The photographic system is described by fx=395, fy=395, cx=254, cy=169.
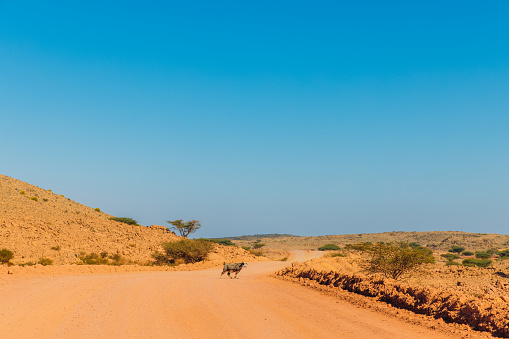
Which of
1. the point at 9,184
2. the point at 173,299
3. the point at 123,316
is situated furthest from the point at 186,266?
the point at 9,184

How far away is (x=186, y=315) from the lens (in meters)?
11.3

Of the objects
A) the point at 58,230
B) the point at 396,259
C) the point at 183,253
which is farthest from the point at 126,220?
→ the point at 396,259

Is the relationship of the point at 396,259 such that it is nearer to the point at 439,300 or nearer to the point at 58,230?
the point at 439,300

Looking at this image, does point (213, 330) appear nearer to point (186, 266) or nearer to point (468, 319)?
point (468, 319)

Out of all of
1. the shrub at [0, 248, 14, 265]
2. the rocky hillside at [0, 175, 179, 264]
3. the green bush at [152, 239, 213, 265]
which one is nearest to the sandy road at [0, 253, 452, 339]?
the shrub at [0, 248, 14, 265]

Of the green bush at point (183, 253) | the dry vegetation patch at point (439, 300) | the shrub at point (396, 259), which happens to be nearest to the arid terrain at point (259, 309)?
the dry vegetation patch at point (439, 300)

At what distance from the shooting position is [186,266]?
36594mm

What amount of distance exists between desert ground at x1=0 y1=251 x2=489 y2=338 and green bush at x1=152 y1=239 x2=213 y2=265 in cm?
2348

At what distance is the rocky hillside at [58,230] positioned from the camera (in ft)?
131

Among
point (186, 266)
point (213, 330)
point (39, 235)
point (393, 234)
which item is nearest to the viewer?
point (213, 330)

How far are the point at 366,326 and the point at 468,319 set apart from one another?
8.40 ft

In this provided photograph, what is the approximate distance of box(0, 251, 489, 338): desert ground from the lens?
30.6 feet

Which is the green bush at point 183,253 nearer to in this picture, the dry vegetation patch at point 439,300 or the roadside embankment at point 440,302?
the dry vegetation patch at point 439,300

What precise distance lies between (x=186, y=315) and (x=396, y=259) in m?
15.0
